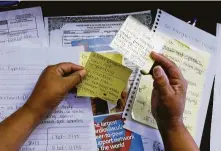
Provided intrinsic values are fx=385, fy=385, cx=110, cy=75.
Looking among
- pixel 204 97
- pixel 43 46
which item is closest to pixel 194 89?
pixel 204 97

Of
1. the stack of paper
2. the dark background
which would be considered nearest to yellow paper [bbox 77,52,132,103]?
the stack of paper

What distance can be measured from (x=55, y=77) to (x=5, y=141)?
0.15 metres

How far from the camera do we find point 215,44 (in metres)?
0.83

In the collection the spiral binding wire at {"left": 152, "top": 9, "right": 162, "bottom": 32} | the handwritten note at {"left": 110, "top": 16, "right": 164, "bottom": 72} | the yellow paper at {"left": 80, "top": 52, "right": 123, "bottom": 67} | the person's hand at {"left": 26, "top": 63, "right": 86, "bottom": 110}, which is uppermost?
the spiral binding wire at {"left": 152, "top": 9, "right": 162, "bottom": 32}

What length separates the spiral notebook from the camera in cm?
81

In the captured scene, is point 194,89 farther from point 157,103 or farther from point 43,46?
point 43,46

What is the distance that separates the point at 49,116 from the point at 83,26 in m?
0.20

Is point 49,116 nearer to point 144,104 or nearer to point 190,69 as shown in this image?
point 144,104

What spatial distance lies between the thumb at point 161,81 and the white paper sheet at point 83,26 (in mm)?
121

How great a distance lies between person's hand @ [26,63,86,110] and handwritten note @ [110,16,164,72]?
0.31ft

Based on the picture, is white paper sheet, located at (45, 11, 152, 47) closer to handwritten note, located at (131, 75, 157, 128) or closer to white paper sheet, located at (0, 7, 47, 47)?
white paper sheet, located at (0, 7, 47, 47)

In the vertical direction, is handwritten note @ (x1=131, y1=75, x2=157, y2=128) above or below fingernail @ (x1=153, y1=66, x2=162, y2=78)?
below

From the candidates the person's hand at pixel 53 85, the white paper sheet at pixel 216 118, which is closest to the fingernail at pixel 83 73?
the person's hand at pixel 53 85

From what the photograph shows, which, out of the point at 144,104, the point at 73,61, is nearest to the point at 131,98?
the point at 144,104
